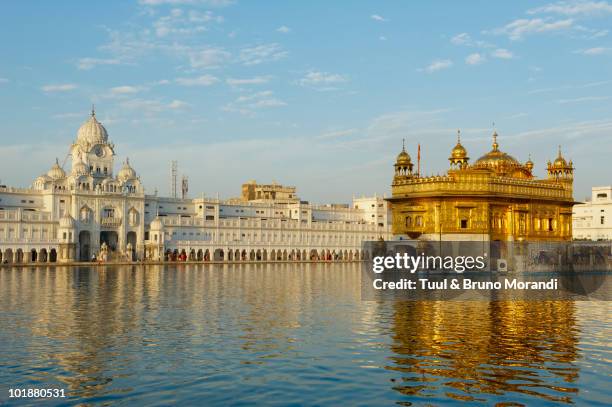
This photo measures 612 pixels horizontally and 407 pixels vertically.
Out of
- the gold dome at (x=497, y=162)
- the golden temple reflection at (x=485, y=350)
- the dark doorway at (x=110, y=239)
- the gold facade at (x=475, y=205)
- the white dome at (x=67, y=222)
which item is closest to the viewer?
the golden temple reflection at (x=485, y=350)

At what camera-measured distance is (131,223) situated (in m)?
106

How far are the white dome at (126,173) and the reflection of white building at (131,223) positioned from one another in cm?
15

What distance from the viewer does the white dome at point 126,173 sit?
11062cm

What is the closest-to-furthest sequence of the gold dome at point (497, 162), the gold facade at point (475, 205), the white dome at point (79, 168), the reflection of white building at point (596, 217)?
the gold facade at point (475, 205) → the gold dome at point (497, 162) → the white dome at point (79, 168) → the reflection of white building at point (596, 217)

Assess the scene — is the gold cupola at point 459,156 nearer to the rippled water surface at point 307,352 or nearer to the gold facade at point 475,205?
the gold facade at point 475,205

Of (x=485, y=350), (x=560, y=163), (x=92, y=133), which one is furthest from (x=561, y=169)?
(x=92, y=133)

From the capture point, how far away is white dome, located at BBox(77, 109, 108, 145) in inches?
4301

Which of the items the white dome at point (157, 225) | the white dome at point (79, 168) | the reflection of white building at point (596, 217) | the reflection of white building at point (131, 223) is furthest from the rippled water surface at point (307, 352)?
the reflection of white building at point (596, 217)

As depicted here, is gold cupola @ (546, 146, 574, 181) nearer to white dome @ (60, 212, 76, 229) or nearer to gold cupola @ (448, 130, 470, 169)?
gold cupola @ (448, 130, 470, 169)

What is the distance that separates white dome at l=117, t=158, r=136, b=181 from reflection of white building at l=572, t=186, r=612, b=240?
71475 millimetres

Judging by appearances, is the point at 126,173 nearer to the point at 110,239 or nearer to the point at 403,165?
the point at 110,239

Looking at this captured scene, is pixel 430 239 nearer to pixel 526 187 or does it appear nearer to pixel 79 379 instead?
pixel 526 187

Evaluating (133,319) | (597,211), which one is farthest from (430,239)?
(597,211)

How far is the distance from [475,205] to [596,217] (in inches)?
2780
